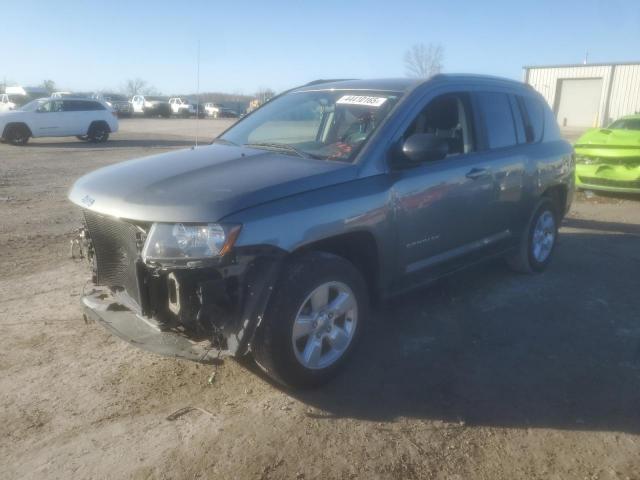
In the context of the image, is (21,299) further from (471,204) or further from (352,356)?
(471,204)

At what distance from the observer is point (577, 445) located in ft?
9.70

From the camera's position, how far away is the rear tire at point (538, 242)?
17.8 feet

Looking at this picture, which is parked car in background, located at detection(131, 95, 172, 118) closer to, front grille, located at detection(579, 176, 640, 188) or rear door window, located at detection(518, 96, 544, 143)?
front grille, located at detection(579, 176, 640, 188)

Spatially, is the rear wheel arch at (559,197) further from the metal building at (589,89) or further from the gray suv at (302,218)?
the metal building at (589,89)

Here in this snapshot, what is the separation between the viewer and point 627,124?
35.4 ft

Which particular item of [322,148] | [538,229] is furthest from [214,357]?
[538,229]

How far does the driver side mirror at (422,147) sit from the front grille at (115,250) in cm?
174

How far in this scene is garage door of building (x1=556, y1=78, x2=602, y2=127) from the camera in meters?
35.5

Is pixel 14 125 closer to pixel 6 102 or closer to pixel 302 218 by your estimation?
pixel 6 102

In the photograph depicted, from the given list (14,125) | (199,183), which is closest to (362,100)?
(199,183)

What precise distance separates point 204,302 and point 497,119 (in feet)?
10.6

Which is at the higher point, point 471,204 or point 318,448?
point 471,204

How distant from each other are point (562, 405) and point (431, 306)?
1606mm

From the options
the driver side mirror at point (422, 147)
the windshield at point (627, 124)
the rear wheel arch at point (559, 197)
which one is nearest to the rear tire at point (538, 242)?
the rear wheel arch at point (559, 197)
